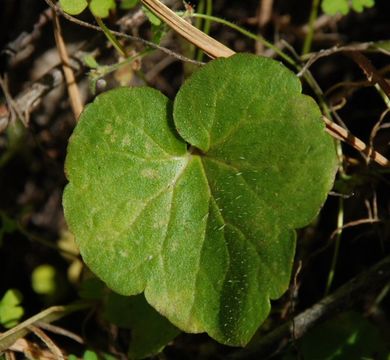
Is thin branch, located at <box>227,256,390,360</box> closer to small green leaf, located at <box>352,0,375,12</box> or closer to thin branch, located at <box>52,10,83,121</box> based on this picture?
small green leaf, located at <box>352,0,375,12</box>

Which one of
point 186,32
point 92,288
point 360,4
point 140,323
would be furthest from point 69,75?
point 360,4

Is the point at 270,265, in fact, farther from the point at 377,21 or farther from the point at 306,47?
the point at 377,21

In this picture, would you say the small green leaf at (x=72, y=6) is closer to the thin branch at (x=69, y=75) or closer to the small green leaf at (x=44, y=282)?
the thin branch at (x=69, y=75)

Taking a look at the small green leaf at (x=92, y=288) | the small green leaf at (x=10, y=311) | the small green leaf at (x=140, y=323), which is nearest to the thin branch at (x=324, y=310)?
the small green leaf at (x=140, y=323)

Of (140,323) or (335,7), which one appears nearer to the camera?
(140,323)

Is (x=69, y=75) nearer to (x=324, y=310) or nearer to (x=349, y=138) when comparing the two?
(x=349, y=138)

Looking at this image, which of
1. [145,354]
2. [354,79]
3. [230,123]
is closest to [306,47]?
[354,79]

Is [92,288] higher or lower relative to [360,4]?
lower
